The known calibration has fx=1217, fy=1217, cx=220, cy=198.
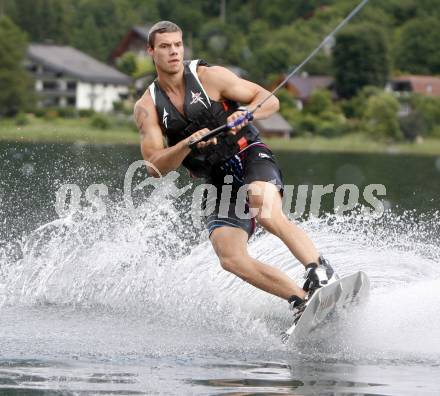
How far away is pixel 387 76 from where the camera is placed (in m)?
91.3

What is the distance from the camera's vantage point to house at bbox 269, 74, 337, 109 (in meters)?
86.5

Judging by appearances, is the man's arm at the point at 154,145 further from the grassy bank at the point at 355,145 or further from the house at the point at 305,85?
the house at the point at 305,85

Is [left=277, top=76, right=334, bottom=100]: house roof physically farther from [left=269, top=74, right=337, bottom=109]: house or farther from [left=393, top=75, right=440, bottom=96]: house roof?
[left=393, top=75, right=440, bottom=96]: house roof

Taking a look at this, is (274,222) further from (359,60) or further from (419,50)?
(419,50)

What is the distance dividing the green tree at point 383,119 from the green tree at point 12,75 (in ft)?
63.8

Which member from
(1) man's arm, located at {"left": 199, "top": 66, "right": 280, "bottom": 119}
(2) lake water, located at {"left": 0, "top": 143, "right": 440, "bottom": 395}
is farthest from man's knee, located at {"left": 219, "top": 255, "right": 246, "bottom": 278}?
(1) man's arm, located at {"left": 199, "top": 66, "right": 280, "bottom": 119}

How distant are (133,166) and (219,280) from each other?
239 cm

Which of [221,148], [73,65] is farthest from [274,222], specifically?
[73,65]

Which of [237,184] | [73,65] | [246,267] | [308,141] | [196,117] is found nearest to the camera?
[246,267]

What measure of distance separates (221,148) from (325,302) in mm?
1353

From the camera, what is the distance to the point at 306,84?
91125mm

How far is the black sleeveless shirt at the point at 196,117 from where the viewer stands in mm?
8188

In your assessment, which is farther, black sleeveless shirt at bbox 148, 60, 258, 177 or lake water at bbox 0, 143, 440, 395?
black sleeveless shirt at bbox 148, 60, 258, 177

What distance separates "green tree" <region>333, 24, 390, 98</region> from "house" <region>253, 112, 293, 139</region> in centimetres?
2042
